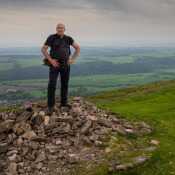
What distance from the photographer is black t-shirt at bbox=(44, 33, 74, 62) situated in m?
19.2

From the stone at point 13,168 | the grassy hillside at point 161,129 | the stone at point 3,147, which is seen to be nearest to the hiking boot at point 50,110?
the stone at point 3,147

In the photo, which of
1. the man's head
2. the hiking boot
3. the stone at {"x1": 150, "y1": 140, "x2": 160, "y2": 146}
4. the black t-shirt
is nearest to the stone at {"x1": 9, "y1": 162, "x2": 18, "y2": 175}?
the hiking boot

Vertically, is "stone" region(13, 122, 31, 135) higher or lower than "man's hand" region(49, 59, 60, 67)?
lower

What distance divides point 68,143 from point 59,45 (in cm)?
489

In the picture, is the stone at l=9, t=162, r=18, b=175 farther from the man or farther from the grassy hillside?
the grassy hillside

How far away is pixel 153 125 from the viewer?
21.6 meters

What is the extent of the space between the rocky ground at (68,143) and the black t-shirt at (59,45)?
277 centimetres

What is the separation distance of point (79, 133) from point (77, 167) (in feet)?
8.76

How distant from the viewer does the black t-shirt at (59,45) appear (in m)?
19.2

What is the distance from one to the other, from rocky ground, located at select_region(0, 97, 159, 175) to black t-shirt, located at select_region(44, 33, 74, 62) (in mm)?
2770

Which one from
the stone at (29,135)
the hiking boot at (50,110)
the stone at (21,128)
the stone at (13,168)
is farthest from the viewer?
the hiking boot at (50,110)

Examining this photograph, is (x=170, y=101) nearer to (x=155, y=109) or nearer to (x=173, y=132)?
(x=155, y=109)

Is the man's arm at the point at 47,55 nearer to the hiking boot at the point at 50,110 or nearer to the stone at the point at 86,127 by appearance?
the hiking boot at the point at 50,110

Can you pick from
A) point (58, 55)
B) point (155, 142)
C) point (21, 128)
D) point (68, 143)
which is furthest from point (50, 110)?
point (155, 142)
